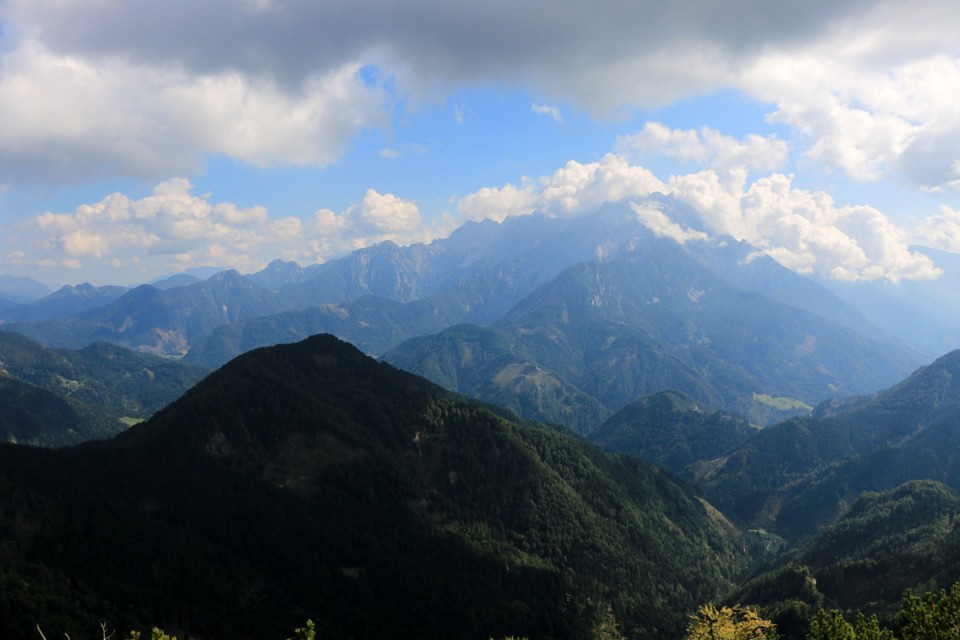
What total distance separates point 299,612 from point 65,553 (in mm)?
63759

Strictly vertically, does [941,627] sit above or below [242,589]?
above

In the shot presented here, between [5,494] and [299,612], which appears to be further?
[299,612]

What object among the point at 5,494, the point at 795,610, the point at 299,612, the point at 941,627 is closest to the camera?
the point at 941,627

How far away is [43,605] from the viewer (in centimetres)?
12044

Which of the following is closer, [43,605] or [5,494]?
[43,605]

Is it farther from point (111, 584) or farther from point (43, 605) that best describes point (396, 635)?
point (43, 605)

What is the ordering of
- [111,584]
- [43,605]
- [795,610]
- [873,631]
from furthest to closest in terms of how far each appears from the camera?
[795,610] → [111,584] → [43,605] → [873,631]

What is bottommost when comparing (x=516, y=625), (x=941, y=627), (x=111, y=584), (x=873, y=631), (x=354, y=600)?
(x=516, y=625)

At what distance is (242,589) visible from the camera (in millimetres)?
177375

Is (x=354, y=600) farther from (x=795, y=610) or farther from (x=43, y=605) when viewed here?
(x=795, y=610)

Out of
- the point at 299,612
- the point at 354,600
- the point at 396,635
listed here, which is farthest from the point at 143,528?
the point at 396,635

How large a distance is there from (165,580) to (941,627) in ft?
573

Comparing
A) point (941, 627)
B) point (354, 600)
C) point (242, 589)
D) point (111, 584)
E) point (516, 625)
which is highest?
point (941, 627)

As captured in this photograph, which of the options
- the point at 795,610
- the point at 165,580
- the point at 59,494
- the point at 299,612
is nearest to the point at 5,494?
the point at 59,494
